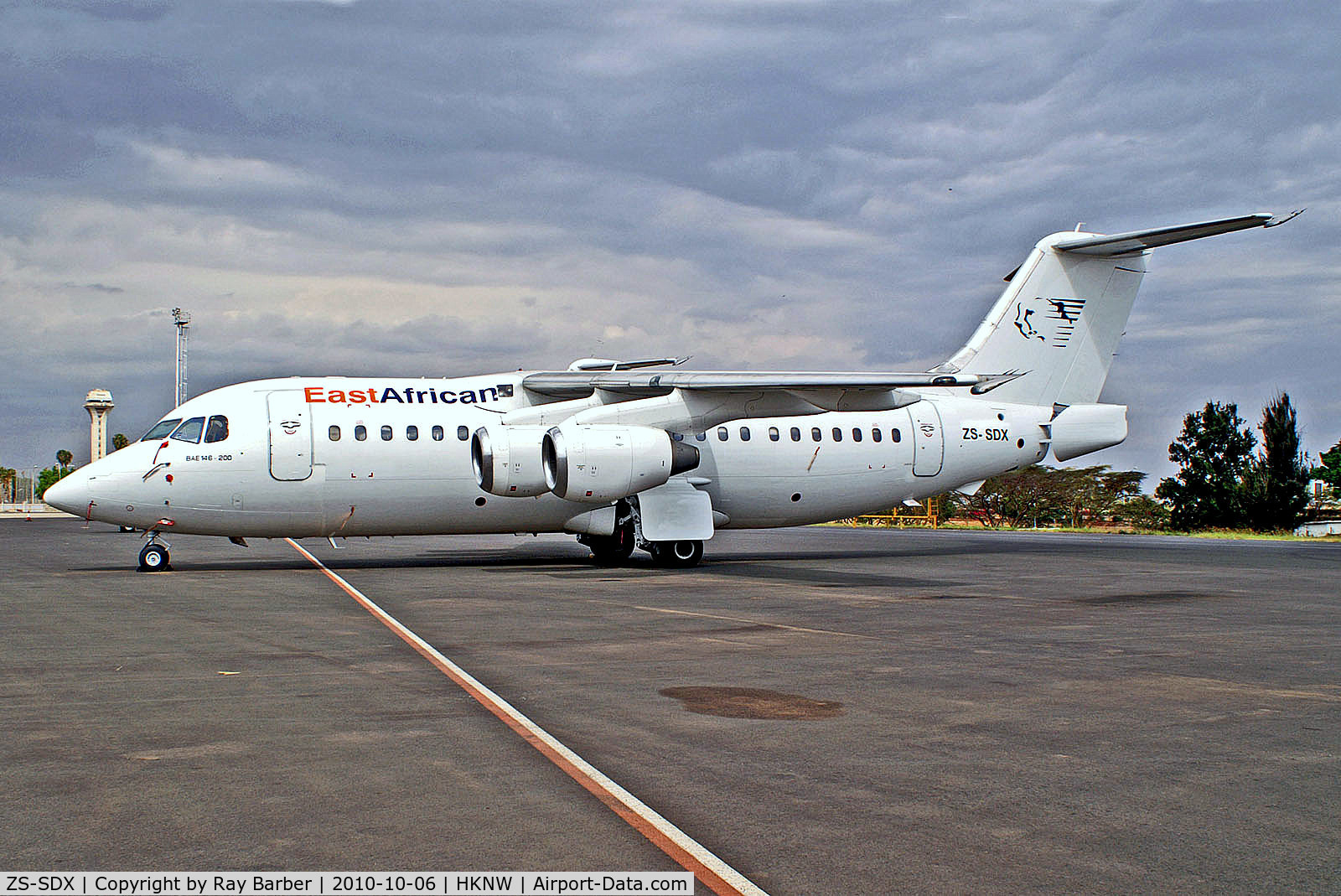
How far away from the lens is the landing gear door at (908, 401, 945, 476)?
26.0 meters

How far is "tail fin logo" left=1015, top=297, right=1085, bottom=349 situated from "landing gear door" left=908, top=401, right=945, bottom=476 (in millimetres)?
3377

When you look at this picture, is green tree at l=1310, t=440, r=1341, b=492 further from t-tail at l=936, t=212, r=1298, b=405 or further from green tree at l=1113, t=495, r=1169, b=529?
t-tail at l=936, t=212, r=1298, b=405

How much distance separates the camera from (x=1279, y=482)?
48906mm

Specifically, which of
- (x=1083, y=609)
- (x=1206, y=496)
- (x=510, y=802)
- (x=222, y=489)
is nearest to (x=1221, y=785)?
(x=510, y=802)

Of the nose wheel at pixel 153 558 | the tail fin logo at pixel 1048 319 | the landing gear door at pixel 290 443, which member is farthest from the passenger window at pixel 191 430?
the tail fin logo at pixel 1048 319

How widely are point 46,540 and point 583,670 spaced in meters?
36.3

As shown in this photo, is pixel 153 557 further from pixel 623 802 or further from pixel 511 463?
pixel 623 802

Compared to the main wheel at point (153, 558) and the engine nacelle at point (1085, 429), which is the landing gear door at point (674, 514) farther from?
the main wheel at point (153, 558)

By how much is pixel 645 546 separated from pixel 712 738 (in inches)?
652

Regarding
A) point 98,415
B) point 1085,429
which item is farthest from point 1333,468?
point 98,415

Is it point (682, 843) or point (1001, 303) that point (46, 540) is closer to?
point (1001, 303)

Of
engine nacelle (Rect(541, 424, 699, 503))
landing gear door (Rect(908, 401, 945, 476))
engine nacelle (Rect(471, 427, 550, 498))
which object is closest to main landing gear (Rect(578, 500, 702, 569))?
engine nacelle (Rect(541, 424, 699, 503))

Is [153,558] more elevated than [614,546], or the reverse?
[153,558]

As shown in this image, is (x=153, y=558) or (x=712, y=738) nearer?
(x=712, y=738)
